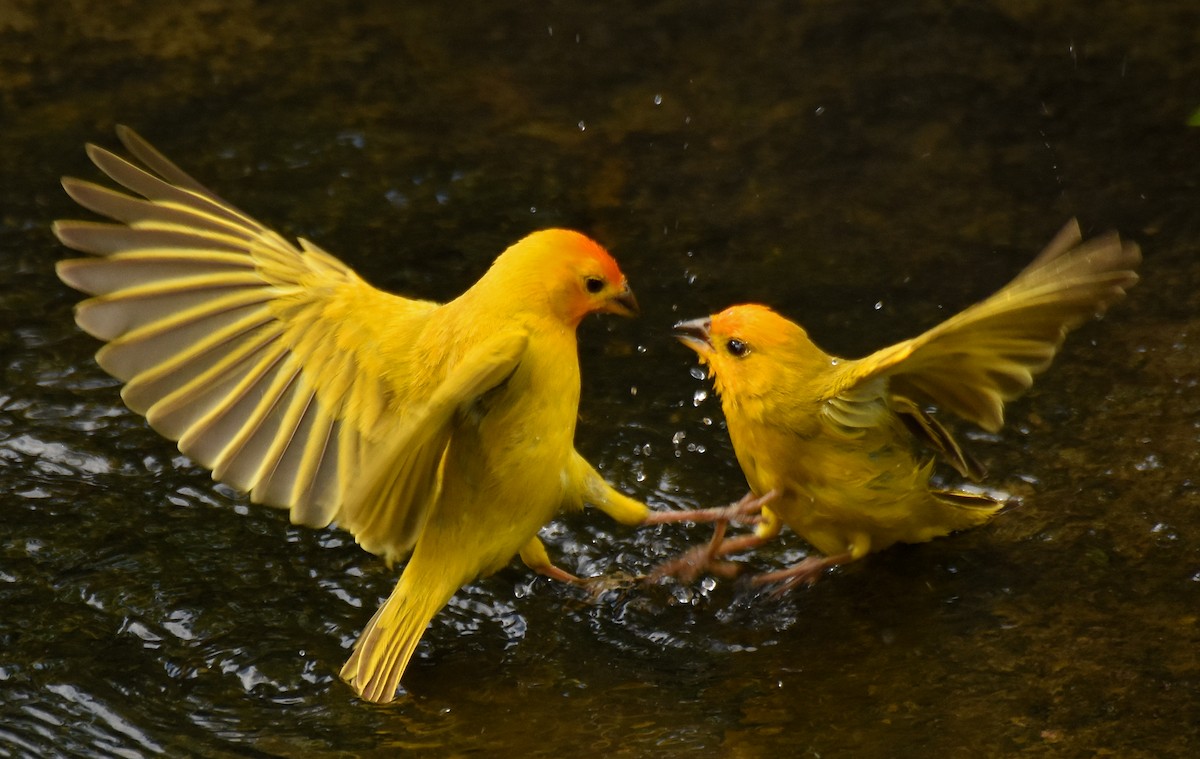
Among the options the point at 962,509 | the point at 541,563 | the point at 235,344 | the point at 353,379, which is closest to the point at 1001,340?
the point at 962,509

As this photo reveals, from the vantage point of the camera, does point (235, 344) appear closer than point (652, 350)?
Yes

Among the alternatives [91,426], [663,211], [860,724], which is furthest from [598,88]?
[860,724]

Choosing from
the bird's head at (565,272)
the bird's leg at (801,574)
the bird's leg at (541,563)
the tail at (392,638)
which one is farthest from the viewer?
the bird's leg at (541,563)

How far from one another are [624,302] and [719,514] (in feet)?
2.68

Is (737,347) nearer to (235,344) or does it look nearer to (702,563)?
(702,563)

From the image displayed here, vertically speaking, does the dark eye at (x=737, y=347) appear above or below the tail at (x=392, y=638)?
above

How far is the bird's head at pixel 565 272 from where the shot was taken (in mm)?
4785

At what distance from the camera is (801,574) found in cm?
509

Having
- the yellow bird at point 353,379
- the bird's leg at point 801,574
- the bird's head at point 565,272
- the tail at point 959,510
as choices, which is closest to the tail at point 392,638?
the yellow bird at point 353,379

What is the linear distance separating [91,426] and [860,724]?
10.8 ft

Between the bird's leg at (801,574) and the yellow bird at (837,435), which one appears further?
the bird's leg at (801,574)

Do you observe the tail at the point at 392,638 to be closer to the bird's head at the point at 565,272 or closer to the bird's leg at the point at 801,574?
the bird's head at the point at 565,272

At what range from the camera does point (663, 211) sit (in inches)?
285

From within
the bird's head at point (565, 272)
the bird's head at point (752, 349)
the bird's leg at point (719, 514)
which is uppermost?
the bird's head at point (565, 272)
